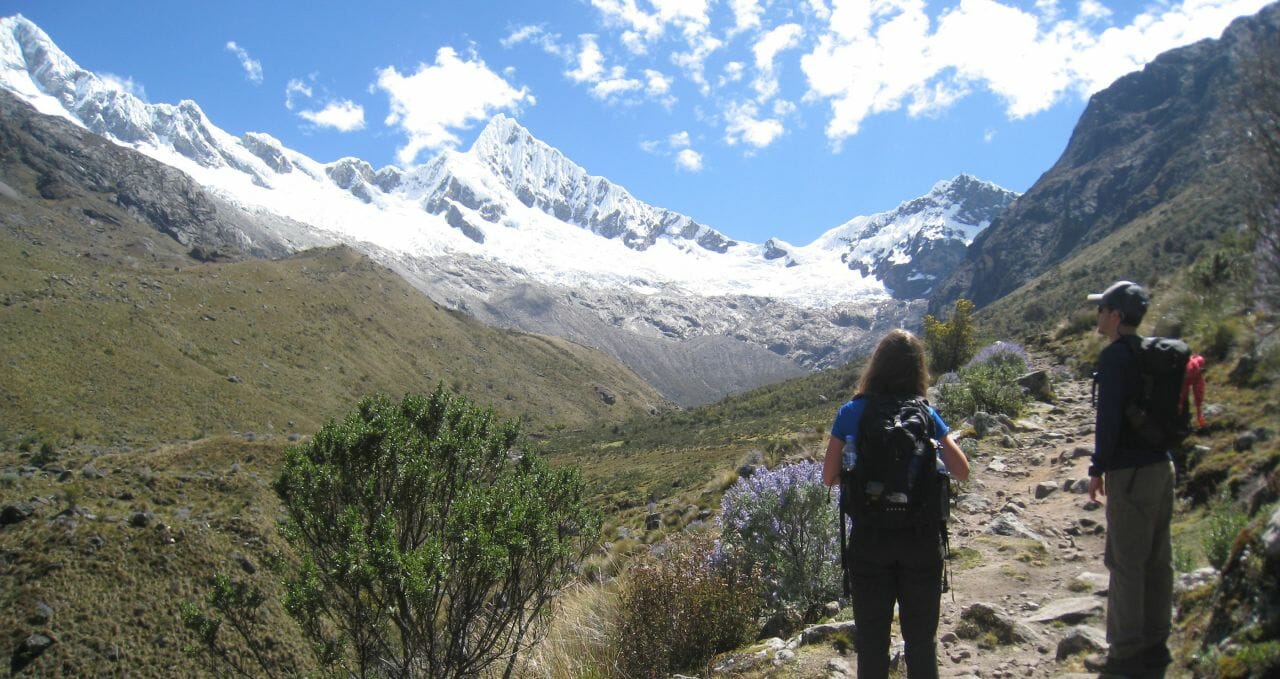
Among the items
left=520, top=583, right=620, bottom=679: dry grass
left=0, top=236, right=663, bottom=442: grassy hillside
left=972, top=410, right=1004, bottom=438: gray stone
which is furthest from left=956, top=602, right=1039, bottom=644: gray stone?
left=0, top=236, right=663, bottom=442: grassy hillside

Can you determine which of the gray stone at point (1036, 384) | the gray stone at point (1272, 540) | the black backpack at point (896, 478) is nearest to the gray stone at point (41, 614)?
the black backpack at point (896, 478)

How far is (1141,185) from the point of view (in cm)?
15562

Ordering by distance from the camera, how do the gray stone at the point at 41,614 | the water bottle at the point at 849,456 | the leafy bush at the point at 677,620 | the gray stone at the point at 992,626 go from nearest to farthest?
the water bottle at the point at 849,456 → the gray stone at the point at 992,626 → the leafy bush at the point at 677,620 → the gray stone at the point at 41,614

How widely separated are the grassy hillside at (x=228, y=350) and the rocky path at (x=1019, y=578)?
810 centimetres

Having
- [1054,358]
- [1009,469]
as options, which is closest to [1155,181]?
[1054,358]

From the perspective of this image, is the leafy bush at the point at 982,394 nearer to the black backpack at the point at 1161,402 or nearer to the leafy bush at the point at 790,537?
the leafy bush at the point at 790,537

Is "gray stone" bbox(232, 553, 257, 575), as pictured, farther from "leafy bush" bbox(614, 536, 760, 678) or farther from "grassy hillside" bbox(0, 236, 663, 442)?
"leafy bush" bbox(614, 536, 760, 678)

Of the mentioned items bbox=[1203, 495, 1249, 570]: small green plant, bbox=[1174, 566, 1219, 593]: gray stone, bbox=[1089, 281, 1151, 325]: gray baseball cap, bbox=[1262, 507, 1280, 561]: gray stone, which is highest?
bbox=[1089, 281, 1151, 325]: gray baseball cap

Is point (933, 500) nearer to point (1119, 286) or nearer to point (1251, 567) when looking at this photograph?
point (1251, 567)

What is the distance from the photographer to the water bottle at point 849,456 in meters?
3.98

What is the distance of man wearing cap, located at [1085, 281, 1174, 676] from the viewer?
4258 millimetres

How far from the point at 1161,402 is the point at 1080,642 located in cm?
182

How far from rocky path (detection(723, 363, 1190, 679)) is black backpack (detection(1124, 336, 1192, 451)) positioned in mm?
1354

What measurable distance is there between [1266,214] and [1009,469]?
666 cm
